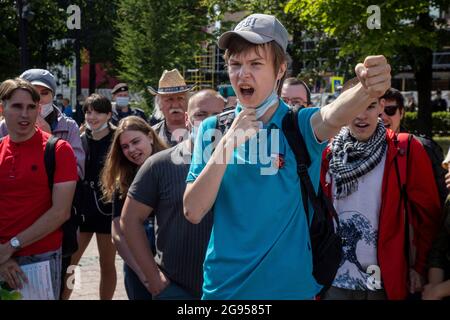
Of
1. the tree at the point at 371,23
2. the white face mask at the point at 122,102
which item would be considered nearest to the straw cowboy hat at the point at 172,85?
the white face mask at the point at 122,102

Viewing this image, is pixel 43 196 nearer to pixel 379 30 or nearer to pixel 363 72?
pixel 363 72

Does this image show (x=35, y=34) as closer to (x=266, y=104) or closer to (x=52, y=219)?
(x=52, y=219)

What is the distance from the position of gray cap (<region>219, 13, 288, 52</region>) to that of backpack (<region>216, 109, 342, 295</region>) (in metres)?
0.26

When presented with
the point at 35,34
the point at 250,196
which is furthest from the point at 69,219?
the point at 35,34

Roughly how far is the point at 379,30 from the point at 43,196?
1671 centimetres

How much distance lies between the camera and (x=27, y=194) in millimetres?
4137

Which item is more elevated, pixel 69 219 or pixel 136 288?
pixel 69 219

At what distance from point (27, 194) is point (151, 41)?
27820 millimetres

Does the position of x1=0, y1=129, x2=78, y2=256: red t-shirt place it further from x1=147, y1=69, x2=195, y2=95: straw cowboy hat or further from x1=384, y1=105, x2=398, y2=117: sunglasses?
x1=384, y1=105, x2=398, y2=117: sunglasses

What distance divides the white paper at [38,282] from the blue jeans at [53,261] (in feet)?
0.22

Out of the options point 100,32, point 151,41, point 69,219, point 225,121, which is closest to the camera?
point 225,121

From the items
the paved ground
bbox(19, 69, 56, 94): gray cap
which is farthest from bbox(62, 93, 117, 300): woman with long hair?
bbox(19, 69, 56, 94): gray cap

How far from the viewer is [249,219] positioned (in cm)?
235
